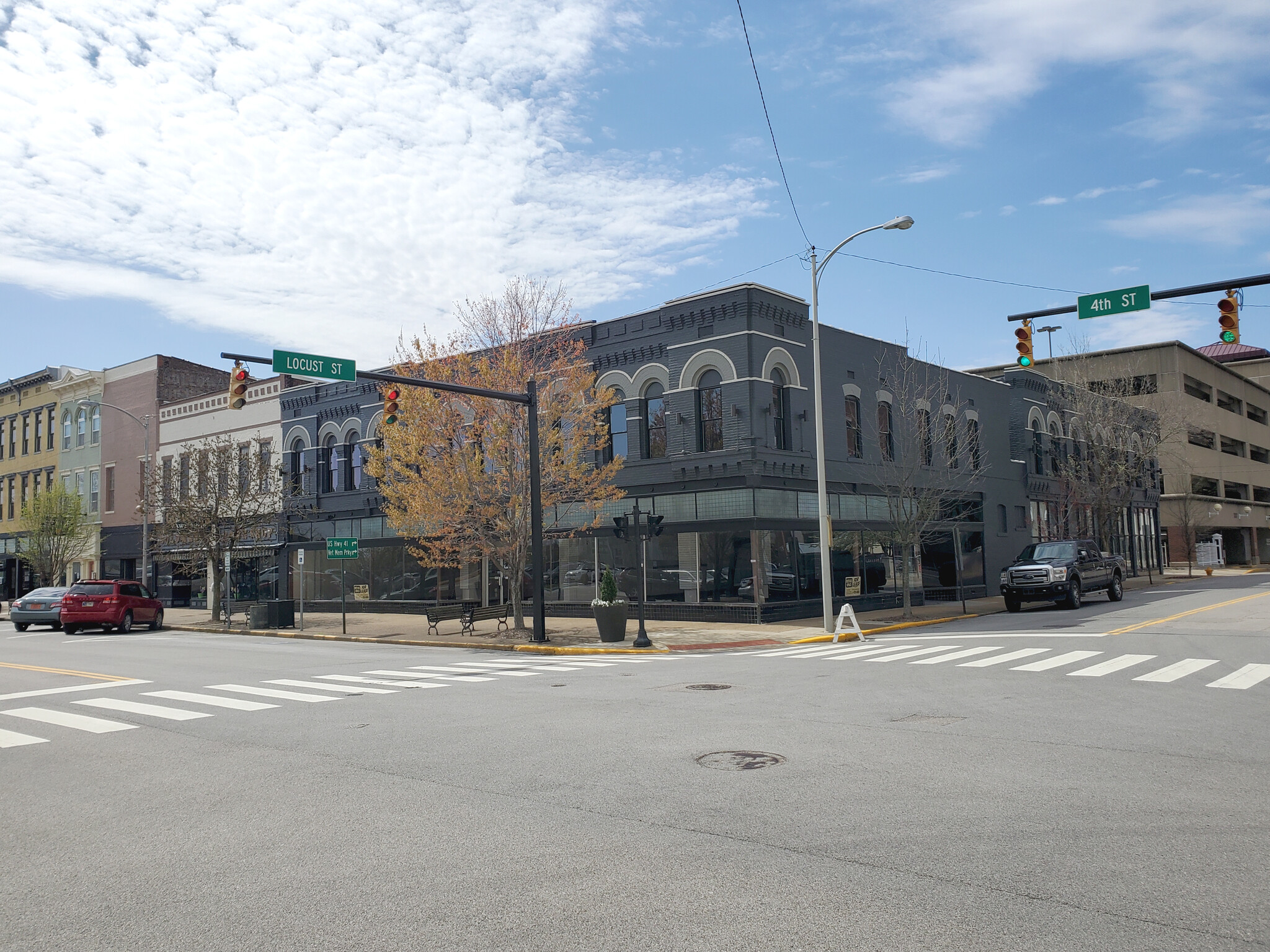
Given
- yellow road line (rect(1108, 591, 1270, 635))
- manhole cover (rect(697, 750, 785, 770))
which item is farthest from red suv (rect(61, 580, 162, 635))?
yellow road line (rect(1108, 591, 1270, 635))

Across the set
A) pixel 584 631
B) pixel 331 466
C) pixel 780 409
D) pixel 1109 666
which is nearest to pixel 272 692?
pixel 584 631

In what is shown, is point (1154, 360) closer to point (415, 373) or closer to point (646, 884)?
point (415, 373)

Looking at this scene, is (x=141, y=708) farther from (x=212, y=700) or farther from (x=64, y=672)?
(x=64, y=672)

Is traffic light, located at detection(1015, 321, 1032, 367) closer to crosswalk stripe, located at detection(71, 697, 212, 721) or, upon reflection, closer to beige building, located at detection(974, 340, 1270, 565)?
crosswalk stripe, located at detection(71, 697, 212, 721)

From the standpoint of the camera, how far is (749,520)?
26547 mm

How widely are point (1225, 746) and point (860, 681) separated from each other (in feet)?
18.5

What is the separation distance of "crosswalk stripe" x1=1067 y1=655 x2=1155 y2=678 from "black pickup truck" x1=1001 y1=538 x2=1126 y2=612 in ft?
44.3

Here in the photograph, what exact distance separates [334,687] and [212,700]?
6.09ft

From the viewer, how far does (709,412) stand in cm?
2792

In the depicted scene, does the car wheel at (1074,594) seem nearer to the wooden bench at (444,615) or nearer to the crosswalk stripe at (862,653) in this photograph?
the crosswalk stripe at (862,653)

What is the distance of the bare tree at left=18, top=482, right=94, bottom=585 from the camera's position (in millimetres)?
45562

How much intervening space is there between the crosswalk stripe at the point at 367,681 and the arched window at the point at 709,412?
13510mm

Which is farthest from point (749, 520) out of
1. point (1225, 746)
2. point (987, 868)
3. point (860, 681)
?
point (987, 868)

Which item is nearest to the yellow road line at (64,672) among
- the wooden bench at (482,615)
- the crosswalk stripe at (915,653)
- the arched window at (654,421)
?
the wooden bench at (482,615)
